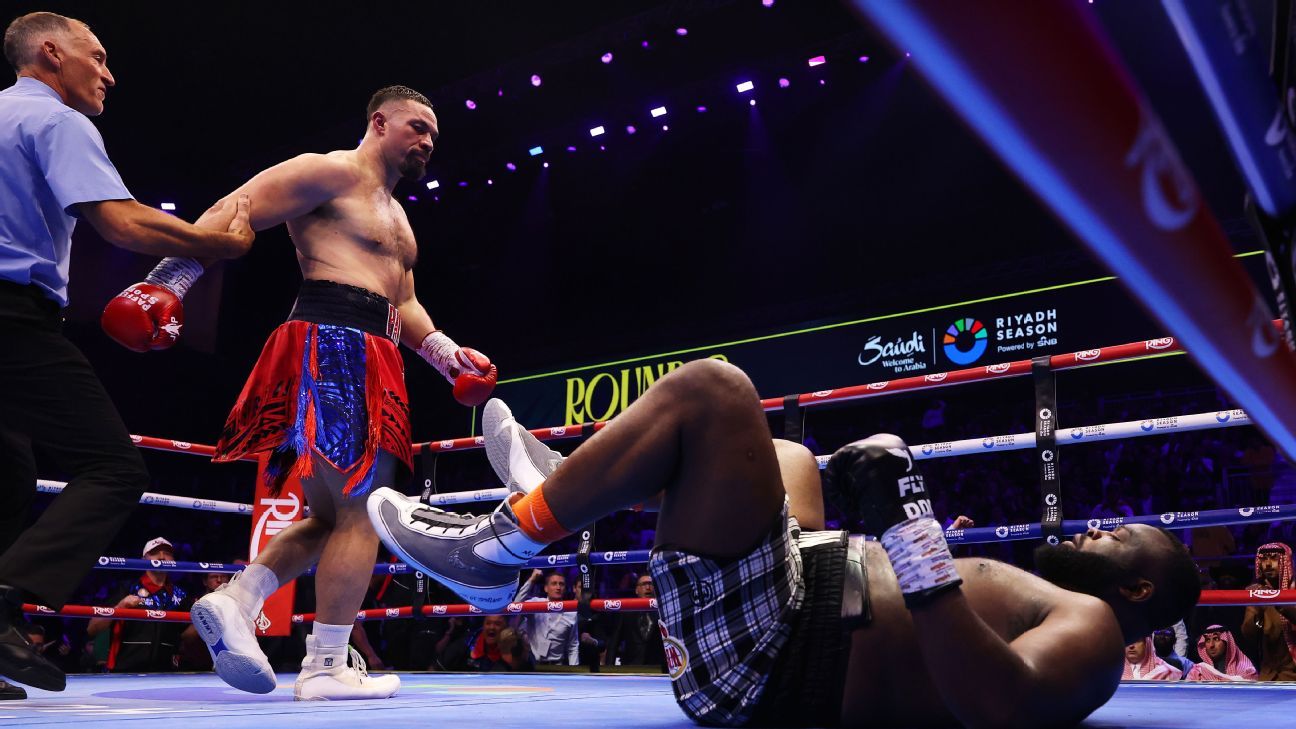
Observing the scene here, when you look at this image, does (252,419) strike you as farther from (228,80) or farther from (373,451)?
(228,80)

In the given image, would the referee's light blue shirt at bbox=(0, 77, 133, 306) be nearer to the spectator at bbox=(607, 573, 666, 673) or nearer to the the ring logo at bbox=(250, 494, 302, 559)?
the the ring logo at bbox=(250, 494, 302, 559)

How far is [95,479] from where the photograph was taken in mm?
1949

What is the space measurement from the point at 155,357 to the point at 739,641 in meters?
9.38

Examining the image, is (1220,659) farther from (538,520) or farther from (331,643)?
(538,520)

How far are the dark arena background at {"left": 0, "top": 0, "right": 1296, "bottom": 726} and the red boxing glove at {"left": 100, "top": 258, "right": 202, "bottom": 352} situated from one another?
211cm

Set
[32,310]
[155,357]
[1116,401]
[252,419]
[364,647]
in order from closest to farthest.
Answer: [32,310], [252,419], [364,647], [1116,401], [155,357]

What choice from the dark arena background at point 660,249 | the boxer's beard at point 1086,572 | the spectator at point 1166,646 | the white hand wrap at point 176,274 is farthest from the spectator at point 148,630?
the spectator at point 1166,646

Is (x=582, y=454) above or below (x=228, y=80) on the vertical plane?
below

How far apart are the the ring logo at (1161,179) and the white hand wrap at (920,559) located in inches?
20.4

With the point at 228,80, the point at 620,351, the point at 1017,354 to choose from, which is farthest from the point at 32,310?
A: the point at 620,351

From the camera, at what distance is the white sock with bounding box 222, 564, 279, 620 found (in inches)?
82.5

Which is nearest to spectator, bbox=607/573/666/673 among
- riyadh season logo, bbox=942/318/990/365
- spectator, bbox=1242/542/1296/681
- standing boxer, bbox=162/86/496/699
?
riyadh season logo, bbox=942/318/990/365

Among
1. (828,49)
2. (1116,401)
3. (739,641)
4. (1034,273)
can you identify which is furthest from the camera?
(1116,401)

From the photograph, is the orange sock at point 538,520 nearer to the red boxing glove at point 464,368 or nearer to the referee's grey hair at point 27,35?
the red boxing glove at point 464,368
